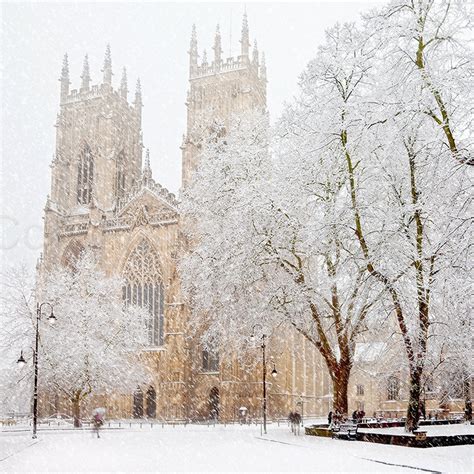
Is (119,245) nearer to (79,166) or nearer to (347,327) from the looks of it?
(79,166)

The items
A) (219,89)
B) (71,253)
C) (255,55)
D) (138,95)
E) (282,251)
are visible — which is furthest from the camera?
(138,95)

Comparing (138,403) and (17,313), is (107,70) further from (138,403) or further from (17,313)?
(138,403)

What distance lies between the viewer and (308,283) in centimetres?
2397

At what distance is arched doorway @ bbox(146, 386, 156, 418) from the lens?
51.9m

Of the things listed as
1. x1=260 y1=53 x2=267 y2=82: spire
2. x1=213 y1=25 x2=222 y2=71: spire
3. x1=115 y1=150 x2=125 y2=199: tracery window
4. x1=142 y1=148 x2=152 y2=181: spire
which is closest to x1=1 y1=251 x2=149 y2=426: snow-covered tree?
x1=142 y1=148 x2=152 y2=181: spire

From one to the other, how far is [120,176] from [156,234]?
37.3 feet

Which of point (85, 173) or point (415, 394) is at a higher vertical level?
point (85, 173)

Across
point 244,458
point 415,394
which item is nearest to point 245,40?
point 415,394

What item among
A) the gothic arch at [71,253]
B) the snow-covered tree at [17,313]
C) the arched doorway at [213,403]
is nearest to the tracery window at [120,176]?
the gothic arch at [71,253]

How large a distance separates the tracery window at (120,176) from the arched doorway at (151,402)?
18.4 m

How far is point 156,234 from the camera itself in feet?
179

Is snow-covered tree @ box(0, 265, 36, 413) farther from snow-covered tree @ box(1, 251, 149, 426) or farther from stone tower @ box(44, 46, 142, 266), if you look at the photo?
stone tower @ box(44, 46, 142, 266)

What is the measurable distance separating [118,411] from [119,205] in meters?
17.6

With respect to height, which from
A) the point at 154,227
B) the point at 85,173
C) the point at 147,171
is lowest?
the point at 154,227
